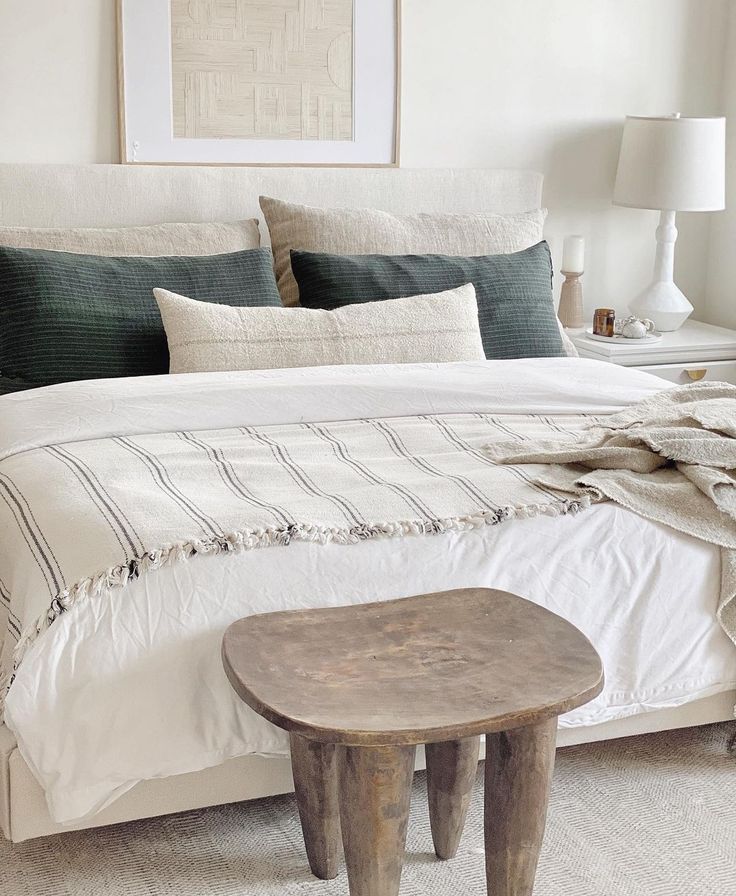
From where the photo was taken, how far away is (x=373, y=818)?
5.27ft

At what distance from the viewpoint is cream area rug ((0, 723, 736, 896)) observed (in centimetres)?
195

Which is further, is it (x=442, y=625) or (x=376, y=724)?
(x=442, y=625)

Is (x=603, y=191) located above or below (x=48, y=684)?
above

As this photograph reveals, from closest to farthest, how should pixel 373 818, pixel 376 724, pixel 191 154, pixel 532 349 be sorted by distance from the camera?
pixel 376 724
pixel 373 818
pixel 532 349
pixel 191 154

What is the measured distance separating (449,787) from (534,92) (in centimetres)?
275

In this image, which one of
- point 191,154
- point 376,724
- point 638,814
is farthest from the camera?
point 191,154

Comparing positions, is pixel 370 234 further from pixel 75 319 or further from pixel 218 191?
pixel 75 319

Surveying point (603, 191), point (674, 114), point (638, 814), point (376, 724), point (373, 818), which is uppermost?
point (674, 114)

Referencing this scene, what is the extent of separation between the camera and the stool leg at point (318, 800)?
1.83 meters

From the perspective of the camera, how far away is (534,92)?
399cm

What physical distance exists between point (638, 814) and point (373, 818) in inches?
30.9

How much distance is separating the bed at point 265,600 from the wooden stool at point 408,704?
10cm

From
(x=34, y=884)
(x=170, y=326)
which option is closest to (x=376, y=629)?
(x=34, y=884)

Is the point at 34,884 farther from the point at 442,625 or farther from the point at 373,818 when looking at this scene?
the point at 442,625
